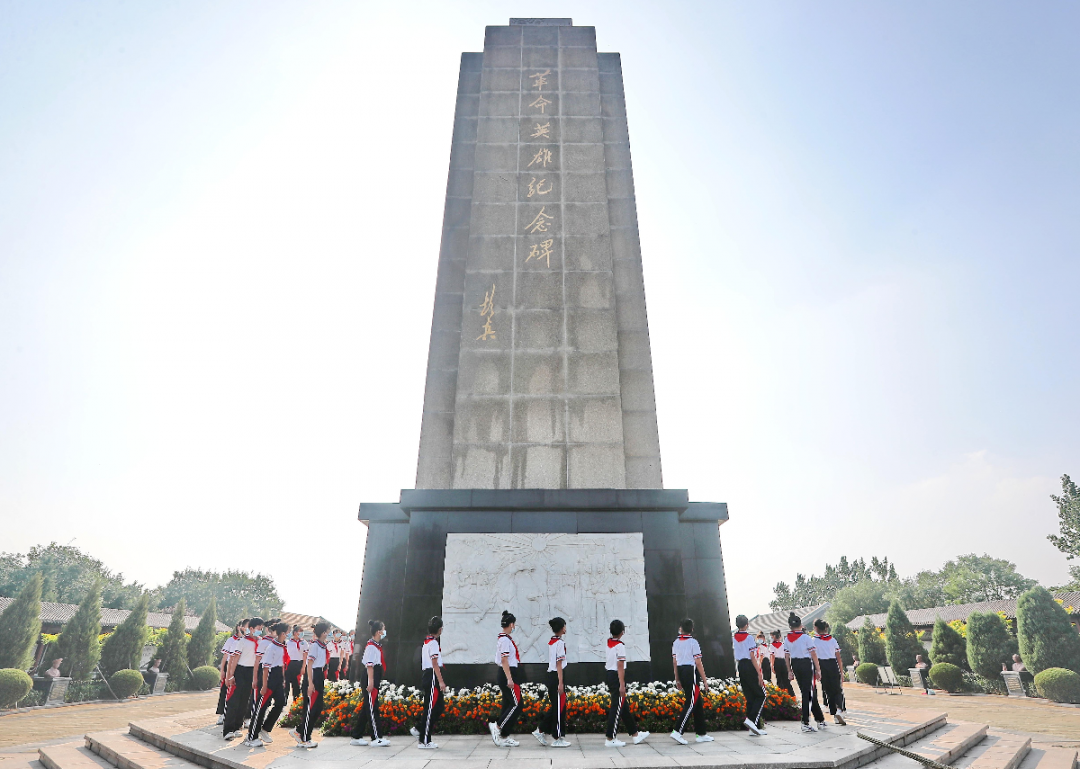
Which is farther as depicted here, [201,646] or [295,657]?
[201,646]

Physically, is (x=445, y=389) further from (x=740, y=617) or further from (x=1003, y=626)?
(x=1003, y=626)

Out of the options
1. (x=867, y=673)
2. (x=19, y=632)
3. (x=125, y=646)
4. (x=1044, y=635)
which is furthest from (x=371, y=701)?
(x=867, y=673)

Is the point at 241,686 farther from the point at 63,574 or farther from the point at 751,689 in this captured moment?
the point at 63,574

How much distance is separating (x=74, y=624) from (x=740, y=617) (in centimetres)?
2879

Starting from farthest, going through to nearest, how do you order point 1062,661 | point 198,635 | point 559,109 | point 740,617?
point 198,635 < point 1062,661 < point 559,109 < point 740,617

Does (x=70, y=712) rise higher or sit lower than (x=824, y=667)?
lower

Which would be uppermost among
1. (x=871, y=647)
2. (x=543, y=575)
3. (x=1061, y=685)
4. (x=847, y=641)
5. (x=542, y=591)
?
(x=543, y=575)

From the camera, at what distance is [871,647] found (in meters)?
28.5

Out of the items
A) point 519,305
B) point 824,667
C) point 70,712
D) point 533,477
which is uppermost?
point 519,305

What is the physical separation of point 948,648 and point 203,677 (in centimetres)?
3335

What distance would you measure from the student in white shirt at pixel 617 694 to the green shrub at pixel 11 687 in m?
20.9

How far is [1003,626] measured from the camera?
889 inches

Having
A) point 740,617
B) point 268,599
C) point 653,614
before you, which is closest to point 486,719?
point 653,614

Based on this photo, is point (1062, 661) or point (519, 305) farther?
point (1062, 661)
